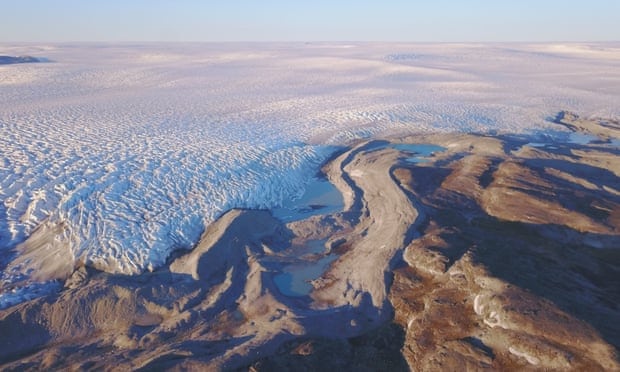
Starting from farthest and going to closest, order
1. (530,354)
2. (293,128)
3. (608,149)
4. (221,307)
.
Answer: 1. (293,128)
2. (608,149)
3. (221,307)
4. (530,354)

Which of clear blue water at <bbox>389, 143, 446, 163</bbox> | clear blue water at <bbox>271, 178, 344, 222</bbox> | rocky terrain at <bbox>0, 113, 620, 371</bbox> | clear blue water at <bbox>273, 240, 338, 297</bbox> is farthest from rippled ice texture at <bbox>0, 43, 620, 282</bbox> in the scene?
clear blue water at <bbox>273, 240, 338, 297</bbox>

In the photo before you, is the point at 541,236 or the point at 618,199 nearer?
the point at 541,236

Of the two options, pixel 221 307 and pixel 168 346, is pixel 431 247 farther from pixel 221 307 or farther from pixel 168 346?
pixel 168 346

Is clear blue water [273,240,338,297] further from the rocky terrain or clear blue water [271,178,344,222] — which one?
clear blue water [271,178,344,222]

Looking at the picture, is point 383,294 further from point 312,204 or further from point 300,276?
point 312,204

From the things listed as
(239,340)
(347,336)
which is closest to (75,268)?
(239,340)

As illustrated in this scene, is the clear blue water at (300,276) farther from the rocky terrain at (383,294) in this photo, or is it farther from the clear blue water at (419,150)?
the clear blue water at (419,150)
